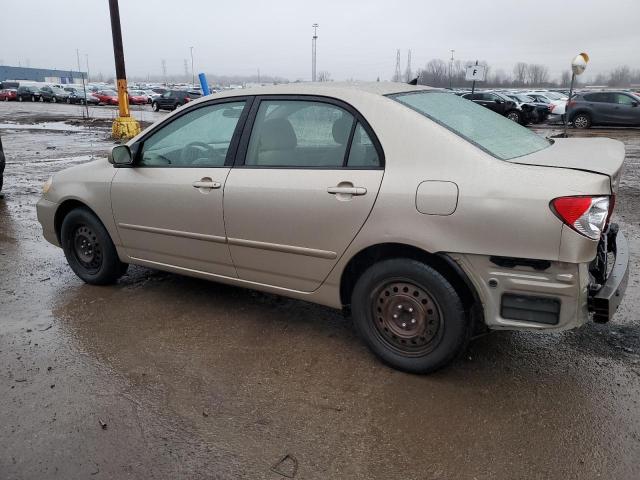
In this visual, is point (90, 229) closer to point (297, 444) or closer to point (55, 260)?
point (55, 260)

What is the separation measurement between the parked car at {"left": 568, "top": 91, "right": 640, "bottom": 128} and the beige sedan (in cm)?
2019

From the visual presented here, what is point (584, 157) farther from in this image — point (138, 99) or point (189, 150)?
point (138, 99)

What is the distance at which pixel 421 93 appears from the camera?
3.53 metres

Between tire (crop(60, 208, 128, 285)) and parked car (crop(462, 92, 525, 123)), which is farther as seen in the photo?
parked car (crop(462, 92, 525, 123))

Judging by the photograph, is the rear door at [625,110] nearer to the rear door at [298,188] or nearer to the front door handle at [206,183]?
the rear door at [298,188]

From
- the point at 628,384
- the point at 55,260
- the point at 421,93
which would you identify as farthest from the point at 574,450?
the point at 55,260

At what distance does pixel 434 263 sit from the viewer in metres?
2.93

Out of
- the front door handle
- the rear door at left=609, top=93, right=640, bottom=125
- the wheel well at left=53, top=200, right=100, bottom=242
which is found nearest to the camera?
the front door handle

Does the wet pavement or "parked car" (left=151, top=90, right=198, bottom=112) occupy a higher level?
"parked car" (left=151, top=90, right=198, bottom=112)

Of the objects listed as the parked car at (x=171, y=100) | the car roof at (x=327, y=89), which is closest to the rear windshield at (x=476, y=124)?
the car roof at (x=327, y=89)

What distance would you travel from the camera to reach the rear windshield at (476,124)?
118 inches

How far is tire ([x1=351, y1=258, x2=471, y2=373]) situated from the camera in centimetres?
289

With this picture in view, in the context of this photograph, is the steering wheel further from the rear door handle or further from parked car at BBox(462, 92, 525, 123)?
parked car at BBox(462, 92, 525, 123)

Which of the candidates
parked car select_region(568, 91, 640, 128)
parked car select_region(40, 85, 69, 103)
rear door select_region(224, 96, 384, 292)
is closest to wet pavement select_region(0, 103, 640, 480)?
rear door select_region(224, 96, 384, 292)
